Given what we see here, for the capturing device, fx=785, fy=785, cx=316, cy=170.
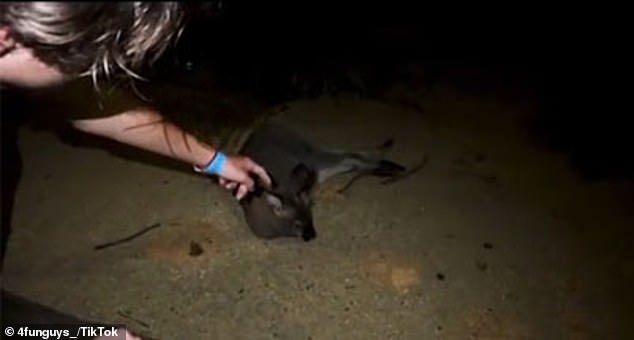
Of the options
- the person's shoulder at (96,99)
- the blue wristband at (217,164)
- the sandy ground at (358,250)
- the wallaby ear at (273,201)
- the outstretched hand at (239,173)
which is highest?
the person's shoulder at (96,99)

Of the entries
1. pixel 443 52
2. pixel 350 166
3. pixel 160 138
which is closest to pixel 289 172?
pixel 350 166

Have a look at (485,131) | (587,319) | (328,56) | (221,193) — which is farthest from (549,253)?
(328,56)

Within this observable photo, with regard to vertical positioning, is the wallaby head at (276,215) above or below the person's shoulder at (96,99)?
below

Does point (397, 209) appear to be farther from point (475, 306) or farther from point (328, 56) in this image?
point (328, 56)

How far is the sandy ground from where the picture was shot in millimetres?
1271

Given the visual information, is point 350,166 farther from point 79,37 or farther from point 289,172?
point 79,37

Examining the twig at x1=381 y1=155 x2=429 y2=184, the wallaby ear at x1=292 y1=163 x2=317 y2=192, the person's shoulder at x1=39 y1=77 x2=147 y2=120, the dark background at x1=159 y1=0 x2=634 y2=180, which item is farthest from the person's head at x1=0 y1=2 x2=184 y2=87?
the dark background at x1=159 y1=0 x2=634 y2=180

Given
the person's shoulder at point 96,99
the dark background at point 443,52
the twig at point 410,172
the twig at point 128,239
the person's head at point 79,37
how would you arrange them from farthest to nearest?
the dark background at point 443,52 → the twig at point 410,172 → the twig at point 128,239 → the person's shoulder at point 96,99 → the person's head at point 79,37

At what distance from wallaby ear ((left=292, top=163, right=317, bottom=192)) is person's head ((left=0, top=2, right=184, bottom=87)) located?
28.3 inches

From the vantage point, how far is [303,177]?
1.53 meters

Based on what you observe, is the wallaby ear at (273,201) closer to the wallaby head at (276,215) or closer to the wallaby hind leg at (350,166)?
the wallaby head at (276,215)

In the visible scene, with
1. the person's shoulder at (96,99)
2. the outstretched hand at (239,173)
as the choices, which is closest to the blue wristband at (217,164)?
the outstretched hand at (239,173)

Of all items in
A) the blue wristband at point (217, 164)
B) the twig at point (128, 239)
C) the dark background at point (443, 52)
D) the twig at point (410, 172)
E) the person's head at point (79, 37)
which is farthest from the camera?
the dark background at point (443, 52)

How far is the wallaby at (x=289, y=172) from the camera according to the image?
4.71 ft
